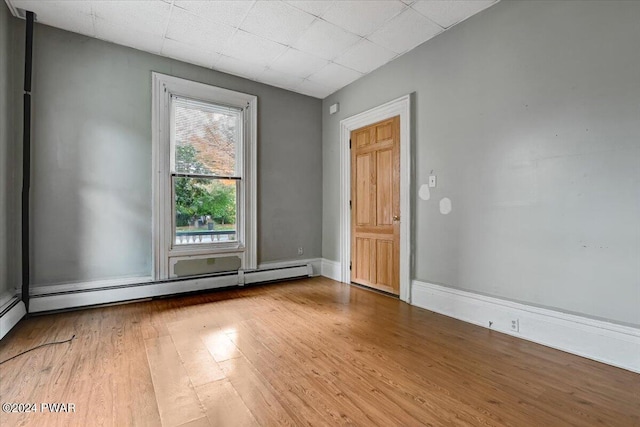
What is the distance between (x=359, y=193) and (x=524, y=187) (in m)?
2.20

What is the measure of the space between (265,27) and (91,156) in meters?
2.42

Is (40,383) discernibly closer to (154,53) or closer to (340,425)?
(340,425)

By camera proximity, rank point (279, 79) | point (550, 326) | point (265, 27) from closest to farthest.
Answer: point (550, 326), point (265, 27), point (279, 79)

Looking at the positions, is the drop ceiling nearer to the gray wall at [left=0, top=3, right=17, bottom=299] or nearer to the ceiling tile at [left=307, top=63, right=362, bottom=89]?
A: the ceiling tile at [left=307, top=63, right=362, bottom=89]

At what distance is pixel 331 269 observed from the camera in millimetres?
5000

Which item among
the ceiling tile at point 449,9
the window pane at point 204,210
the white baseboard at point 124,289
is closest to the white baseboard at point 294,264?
the white baseboard at point 124,289

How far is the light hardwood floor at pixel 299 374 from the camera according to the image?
1.61 meters

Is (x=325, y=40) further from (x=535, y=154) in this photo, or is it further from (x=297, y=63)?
(x=535, y=154)

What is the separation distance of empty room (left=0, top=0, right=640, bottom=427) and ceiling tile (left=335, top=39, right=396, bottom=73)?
4 cm

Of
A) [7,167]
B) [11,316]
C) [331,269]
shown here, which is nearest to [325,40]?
[331,269]

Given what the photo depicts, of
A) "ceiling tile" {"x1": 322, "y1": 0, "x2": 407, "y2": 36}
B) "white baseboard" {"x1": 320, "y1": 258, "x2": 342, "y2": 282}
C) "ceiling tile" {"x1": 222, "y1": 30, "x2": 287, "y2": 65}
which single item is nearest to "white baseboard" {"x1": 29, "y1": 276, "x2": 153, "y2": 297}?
"white baseboard" {"x1": 320, "y1": 258, "x2": 342, "y2": 282}

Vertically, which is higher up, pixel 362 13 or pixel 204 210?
pixel 362 13

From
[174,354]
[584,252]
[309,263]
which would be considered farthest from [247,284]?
[584,252]

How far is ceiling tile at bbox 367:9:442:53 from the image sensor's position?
9.99ft
